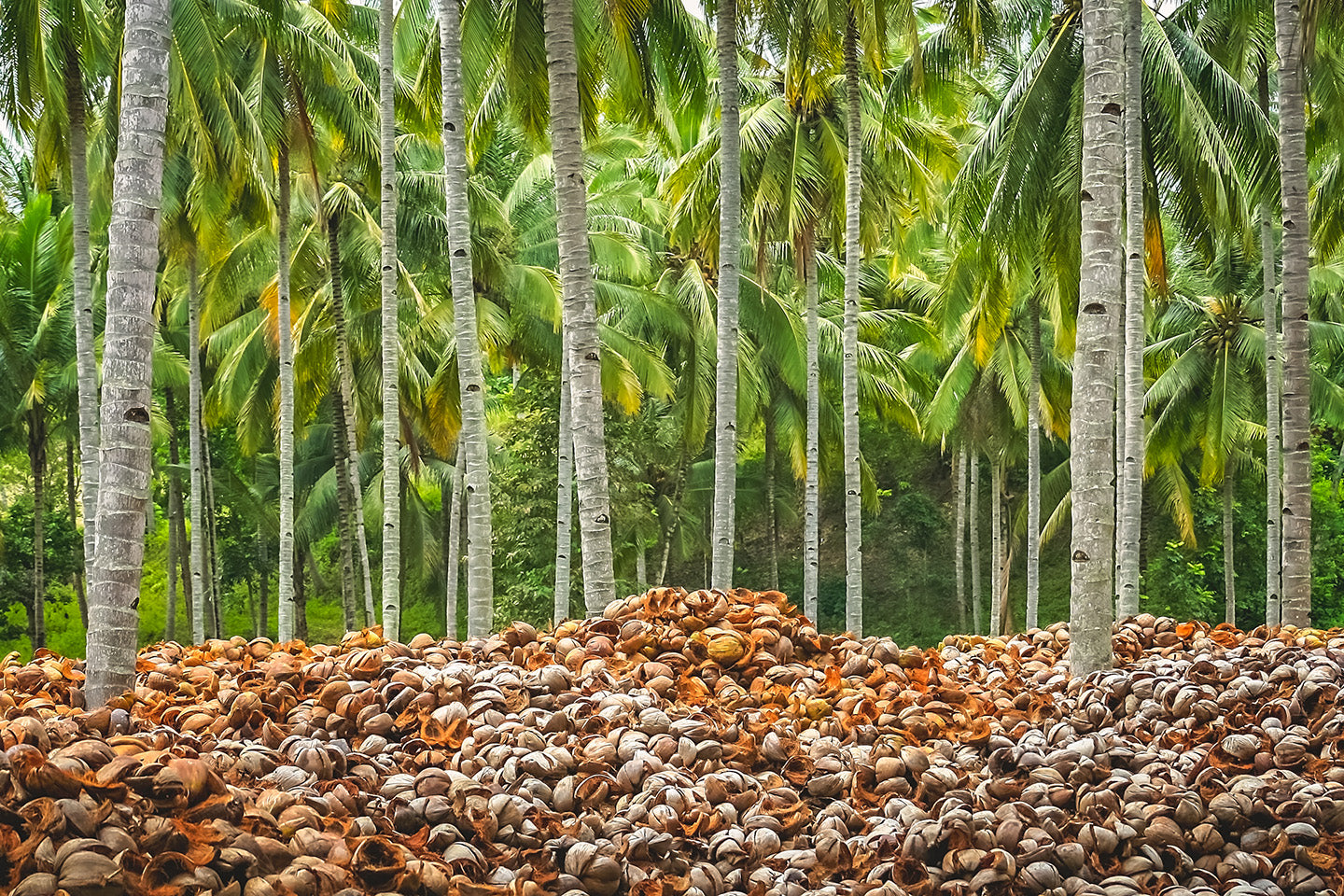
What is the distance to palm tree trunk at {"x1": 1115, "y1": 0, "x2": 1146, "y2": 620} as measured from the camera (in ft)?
34.6

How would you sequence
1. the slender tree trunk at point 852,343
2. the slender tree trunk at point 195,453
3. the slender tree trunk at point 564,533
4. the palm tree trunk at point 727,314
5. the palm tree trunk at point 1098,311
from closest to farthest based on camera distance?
the palm tree trunk at point 1098,311 < the palm tree trunk at point 727,314 < the slender tree trunk at point 852,343 < the slender tree trunk at point 564,533 < the slender tree trunk at point 195,453

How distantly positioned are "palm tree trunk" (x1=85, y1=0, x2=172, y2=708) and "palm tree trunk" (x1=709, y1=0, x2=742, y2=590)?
6.24 m

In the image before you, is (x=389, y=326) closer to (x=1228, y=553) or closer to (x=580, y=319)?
(x=580, y=319)

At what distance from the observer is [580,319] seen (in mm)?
7414

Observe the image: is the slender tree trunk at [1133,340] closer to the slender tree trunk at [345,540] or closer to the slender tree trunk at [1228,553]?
the slender tree trunk at [1228,553]

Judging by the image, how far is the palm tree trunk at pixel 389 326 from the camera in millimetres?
11727

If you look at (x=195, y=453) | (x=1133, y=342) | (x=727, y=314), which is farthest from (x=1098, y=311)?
(x=195, y=453)

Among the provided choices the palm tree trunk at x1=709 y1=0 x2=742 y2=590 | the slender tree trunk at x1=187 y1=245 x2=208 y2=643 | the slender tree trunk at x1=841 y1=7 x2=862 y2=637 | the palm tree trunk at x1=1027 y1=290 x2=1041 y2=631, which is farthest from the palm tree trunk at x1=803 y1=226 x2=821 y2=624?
the slender tree trunk at x1=187 y1=245 x2=208 y2=643

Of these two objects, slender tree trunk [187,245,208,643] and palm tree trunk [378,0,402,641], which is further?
slender tree trunk [187,245,208,643]

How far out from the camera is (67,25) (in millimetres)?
12570

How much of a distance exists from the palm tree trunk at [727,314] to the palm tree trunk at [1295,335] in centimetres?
447

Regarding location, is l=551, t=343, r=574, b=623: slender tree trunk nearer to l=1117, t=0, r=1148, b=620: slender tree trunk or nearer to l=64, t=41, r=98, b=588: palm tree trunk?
l=64, t=41, r=98, b=588: palm tree trunk

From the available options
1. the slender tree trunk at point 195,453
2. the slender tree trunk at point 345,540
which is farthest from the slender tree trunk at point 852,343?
the slender tree trunk at point 195,453

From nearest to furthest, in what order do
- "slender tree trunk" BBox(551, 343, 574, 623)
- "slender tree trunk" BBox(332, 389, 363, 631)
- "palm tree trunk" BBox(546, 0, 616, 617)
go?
"palm tree trunk" BBox(546, 0, 616, 617), "slender tree trunk" BBox(551, 343, 574, 623), "slender tree trunk" BBox(332, 389, 363, 631)
